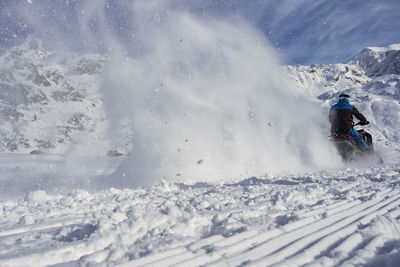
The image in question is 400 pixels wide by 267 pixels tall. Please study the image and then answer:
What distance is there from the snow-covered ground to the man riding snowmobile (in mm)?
768

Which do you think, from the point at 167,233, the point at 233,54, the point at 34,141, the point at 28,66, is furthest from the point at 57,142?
the point at 167,233

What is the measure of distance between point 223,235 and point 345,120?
7.13 metres

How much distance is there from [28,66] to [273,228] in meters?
212

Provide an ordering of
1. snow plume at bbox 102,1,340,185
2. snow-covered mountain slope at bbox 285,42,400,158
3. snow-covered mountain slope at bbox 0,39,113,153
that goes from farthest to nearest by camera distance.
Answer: snow-covered mountain slope at bbox 0,39,113,153 → snow-covered mountain slope at bbox 285,42,400,158 → snow plume at bbox 102,1,340,185

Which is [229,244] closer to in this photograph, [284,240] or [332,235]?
[284,240]

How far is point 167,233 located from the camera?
85.5 inches

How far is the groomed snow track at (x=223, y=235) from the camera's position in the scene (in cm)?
171

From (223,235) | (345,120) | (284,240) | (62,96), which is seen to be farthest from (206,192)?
(62,96)

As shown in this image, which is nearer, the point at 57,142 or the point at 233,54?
the point at 233,54

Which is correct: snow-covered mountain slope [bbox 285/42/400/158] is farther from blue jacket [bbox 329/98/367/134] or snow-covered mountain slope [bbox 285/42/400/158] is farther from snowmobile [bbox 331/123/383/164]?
blue jacket [bbox 329/98/367/134]

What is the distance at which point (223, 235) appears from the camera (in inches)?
84.0

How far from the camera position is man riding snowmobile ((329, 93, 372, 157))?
792cm

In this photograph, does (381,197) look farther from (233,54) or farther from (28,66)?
(28,66)

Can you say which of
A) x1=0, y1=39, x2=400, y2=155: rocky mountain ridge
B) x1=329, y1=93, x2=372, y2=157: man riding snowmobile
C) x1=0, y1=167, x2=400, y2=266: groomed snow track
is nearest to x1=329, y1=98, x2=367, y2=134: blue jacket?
x1=329, y1=93, x2=372, y2=157: man riding snowmobile
